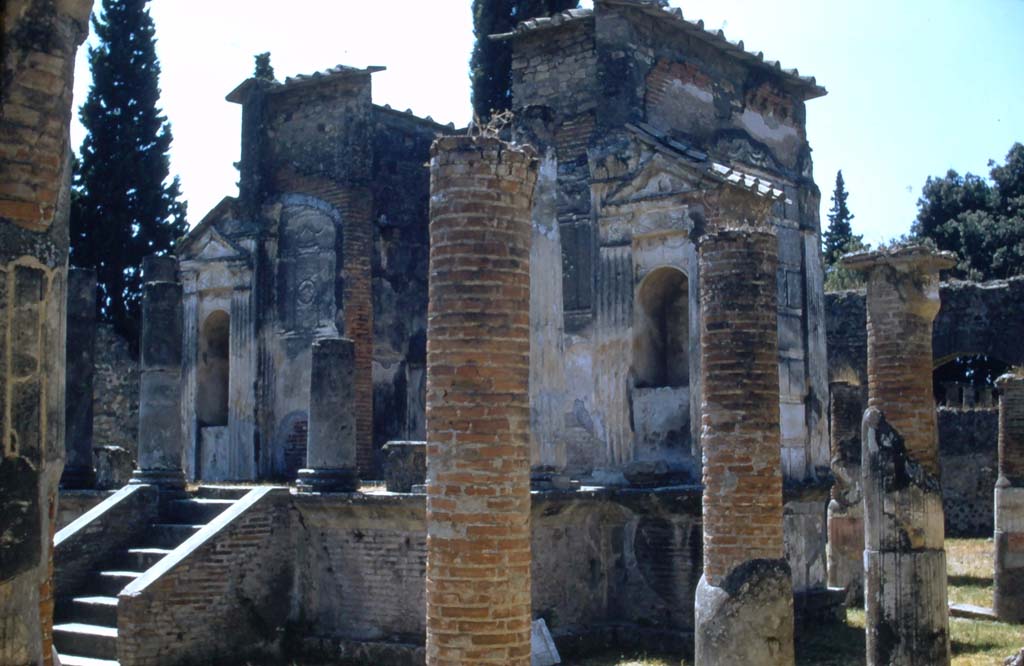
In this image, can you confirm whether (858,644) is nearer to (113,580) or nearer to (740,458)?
(740,458)

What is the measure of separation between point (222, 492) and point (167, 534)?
82cm

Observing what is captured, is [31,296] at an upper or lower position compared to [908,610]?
upper

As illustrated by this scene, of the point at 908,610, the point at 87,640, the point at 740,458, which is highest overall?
the point at 740,458

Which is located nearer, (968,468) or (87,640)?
(87,640)

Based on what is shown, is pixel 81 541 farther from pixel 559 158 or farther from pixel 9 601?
pixel 9 601

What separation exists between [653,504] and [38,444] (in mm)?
9468

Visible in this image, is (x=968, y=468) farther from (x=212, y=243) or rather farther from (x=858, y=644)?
(x=212, y=243)

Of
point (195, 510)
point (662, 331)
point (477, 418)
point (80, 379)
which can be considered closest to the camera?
point (477, 418)

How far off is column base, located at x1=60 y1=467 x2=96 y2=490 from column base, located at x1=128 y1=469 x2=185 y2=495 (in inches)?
49.4

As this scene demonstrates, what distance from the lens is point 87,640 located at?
38.4 ft

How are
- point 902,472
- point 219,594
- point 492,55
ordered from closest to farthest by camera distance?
point 902,472 → point 219,594 → point 492,55

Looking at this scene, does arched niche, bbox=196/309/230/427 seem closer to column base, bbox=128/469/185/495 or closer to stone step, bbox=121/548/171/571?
column base, bbox=128/469/185/495

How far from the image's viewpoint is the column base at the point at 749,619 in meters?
8.20

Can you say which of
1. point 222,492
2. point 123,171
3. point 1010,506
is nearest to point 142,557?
point 222,492
